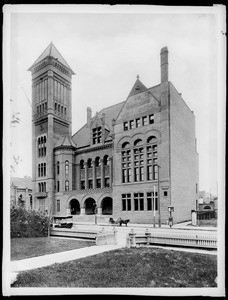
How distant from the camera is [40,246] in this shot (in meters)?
13.1

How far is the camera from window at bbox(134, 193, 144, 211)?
2809cm

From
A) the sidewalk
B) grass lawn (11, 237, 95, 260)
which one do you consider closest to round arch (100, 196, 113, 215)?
grass lawn (11, 237, 95, 260)

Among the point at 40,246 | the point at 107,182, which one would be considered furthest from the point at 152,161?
the point at 40,246

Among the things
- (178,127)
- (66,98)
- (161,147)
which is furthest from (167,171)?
(66,98)

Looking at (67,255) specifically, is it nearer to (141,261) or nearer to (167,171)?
(141,261)

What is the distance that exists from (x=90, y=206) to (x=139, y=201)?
9.52 meters

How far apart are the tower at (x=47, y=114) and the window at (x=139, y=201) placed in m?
8.32

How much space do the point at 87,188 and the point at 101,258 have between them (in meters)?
25.1

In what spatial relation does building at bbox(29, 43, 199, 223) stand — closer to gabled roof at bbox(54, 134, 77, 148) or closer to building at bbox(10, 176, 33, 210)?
gabled roof at bbox(54, 134, 77, 148)

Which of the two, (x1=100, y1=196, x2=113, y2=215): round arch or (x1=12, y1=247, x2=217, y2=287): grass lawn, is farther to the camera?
(x1=100, y1=196, x2=113, y2=215): round arch

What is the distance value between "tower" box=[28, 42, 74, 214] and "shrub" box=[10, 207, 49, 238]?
171 cm

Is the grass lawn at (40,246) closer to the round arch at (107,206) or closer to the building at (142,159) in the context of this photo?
→ the building at (142,159)

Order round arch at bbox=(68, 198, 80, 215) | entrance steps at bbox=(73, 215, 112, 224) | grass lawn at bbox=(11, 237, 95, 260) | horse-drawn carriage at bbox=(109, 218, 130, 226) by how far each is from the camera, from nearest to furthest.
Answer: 1. grass lawn at bbox=(11, 237, 95, 260)
2. horse-drawn carriage at bbox=(109, 218, 130, 226)
3. entrance steps at bbox=(73, 215, 112, 224)
4. round arch at bbox=(68, 198, 80, 215)

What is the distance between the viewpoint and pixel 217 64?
7184mm
